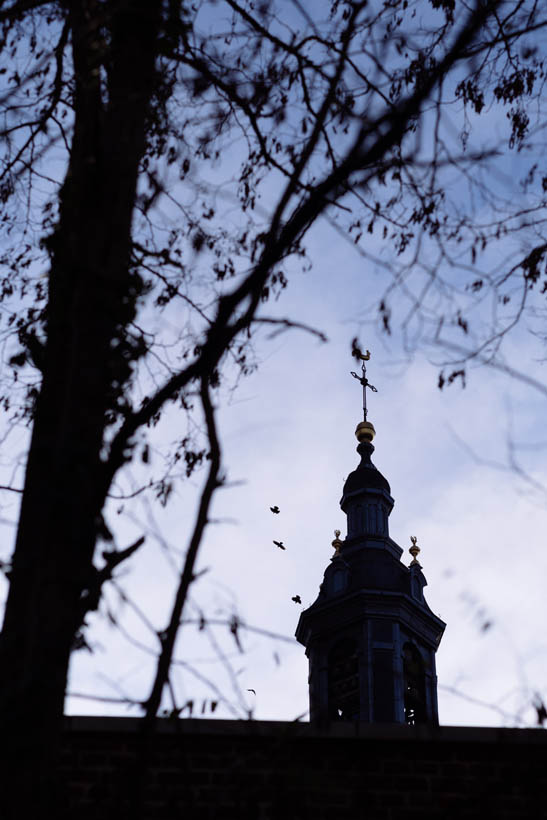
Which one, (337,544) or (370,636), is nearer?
(370,636)

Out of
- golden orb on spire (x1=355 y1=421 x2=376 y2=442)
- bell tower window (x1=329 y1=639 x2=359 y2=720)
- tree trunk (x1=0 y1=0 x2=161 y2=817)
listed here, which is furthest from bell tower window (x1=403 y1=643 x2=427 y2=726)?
tree trunk (x1=0 y1=0 x2=161 y2=817)

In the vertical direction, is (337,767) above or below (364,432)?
below

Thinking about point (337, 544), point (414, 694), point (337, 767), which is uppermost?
point (337, 544)

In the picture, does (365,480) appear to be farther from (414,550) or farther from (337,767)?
(337,767)

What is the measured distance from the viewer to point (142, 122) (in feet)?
20.6

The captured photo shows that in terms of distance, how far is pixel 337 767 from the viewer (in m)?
6.58

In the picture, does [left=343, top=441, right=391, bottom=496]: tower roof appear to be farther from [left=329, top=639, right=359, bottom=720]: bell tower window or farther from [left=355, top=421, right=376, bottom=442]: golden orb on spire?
[left=329, top=639, right=359, bottom=720]: bell tower window

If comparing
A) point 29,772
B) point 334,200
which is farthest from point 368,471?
point 29,772

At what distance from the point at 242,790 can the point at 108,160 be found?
3.47 metres

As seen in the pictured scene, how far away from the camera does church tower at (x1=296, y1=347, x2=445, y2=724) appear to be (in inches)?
1049

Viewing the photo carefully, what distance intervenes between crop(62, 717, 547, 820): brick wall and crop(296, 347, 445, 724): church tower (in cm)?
1903

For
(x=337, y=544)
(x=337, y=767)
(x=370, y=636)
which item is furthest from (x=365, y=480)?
(x=337, y=767)

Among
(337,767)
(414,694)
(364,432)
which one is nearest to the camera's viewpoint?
(337,767)

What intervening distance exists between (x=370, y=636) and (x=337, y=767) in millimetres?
20848
